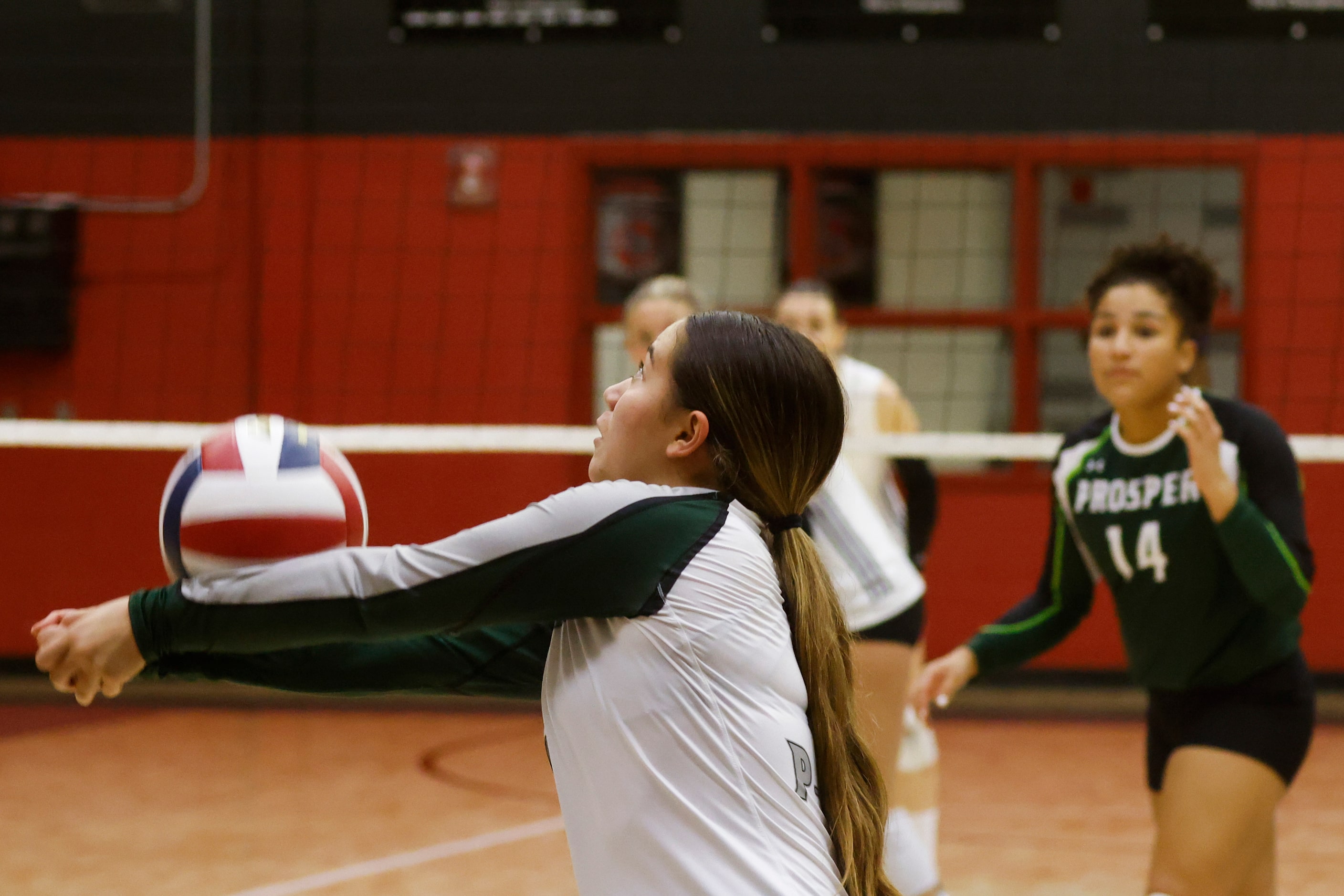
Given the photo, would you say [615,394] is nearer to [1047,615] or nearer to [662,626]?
[662,626]

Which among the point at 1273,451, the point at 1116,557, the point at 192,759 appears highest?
the point at 1273,451

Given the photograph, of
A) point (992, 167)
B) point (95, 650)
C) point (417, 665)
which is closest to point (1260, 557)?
point (417, 665)

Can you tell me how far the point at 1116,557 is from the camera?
2.90 meters

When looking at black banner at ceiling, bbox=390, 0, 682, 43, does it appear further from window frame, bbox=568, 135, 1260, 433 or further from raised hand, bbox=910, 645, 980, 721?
raised hand, bbox=910, 645, 980, 721

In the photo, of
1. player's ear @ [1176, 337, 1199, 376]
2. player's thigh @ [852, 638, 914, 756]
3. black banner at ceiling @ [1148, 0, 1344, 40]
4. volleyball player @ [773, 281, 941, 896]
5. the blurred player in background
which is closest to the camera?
player's ear @ [1176, 337, 1199, 376]

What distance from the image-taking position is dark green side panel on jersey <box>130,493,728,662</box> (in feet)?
4.54

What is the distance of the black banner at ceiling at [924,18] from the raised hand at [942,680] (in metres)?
5.45

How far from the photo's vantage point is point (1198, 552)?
2787 millimetres

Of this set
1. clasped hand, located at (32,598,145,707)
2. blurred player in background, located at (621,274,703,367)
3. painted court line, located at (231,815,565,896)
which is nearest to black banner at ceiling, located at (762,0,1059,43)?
blurred player in background, located at (621,274,703,367)

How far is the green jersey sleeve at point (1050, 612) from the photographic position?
3031mm

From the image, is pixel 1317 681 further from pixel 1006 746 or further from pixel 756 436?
pixel 756 436

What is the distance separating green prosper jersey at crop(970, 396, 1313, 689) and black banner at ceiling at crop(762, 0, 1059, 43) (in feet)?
17.1

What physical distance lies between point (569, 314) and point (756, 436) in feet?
21.0

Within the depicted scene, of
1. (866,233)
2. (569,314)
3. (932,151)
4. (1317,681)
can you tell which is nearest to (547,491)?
(569,314)
